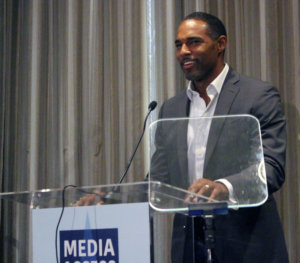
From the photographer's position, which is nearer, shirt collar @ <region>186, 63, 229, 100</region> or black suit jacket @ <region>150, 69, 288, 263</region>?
black suit jacket @ <region>150, 69, 288, 263</region>

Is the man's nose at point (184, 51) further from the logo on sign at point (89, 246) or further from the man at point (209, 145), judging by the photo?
Result: the logo on sign at point (89, 246)

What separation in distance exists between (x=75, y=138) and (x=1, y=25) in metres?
0.98

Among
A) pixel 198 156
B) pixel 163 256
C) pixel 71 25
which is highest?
pixel 71 25

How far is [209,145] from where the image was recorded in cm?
184

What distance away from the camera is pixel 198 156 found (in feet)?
6.04

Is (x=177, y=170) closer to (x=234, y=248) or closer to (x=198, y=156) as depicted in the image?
(x=198, y=156)

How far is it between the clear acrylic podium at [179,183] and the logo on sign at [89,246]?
0.02m

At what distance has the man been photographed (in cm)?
183

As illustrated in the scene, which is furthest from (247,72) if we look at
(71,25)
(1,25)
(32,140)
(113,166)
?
(1,25)

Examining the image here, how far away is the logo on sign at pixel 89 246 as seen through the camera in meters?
1.87

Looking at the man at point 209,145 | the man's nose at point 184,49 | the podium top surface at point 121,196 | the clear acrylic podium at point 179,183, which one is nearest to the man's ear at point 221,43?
the man at point 209,145

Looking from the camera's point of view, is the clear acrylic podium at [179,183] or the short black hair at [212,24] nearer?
the clear acrylic podium at [179,183]

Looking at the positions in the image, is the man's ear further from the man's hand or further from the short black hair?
the man's hand

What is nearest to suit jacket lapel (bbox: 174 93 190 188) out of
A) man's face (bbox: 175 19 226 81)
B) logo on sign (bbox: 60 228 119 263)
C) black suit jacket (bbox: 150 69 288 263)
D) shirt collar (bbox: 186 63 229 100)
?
black suit jacket (bbox: 150 69 288 263)
